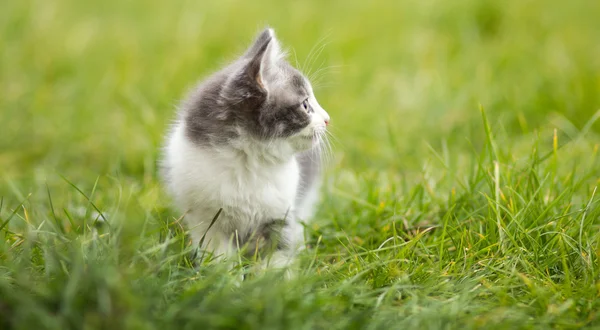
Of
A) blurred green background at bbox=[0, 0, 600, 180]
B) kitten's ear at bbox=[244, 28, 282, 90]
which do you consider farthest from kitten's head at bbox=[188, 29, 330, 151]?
blurred green background at bbox=[0, 0, 600, 180]

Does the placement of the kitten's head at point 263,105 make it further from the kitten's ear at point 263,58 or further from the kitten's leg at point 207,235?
the kitten's leg at point 207,235

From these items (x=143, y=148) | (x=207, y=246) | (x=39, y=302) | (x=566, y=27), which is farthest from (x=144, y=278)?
(x=566, y=27)

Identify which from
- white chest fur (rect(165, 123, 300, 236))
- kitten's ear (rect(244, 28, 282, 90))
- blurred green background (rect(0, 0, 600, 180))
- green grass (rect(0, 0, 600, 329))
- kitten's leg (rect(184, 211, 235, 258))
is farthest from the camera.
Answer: blurred green background (rect(0, 0, 600, 180))

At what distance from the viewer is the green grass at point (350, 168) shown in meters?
2.10

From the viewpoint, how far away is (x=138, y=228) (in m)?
2.40

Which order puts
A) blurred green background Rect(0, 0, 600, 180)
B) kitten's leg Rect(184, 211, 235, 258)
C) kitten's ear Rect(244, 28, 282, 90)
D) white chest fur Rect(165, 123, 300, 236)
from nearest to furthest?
kitten's ear Rect(244, 28, 282, 90)
white chest fur Rect(165, 123, 300, 236)
kitten's leg Rect(184, 211, 235, 258)
blurred green background Rect(0, 0, 600, 180)

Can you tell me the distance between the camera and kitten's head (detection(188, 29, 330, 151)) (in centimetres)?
255

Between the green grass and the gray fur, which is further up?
the gray fur

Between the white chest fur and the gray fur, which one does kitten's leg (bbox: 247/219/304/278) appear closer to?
the white chest fur

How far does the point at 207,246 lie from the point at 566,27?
5.19 m

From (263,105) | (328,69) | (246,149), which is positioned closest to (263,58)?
(263,105)

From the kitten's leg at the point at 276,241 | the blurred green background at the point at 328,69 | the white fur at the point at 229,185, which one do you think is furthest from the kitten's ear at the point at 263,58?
the blurred green background at the point at 328,69

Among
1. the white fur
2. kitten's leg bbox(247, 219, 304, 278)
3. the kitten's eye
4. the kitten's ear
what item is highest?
the kitten's ear

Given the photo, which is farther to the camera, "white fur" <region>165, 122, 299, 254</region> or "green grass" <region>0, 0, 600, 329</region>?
"white fur" <region>165, 122, 299, 254</region>
